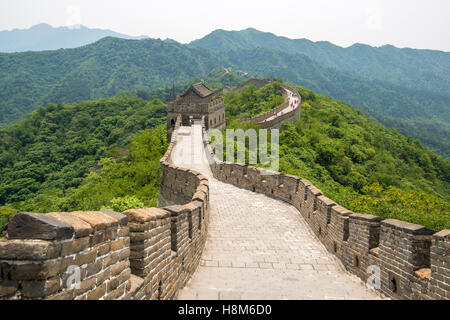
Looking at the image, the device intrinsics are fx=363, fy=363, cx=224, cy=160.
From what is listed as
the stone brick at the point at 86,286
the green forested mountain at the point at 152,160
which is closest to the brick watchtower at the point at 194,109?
the green forested mountain at the point at 152,160

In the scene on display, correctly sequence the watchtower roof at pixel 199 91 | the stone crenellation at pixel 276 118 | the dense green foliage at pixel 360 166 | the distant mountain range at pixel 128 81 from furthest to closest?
the distant mountain range at pixel 128 81
the watchtower roof at pixel 199 91
the stone crenellation at pixel 276 118
the dense green foliage at pixel 360 166

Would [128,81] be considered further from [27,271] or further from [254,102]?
[27,271]

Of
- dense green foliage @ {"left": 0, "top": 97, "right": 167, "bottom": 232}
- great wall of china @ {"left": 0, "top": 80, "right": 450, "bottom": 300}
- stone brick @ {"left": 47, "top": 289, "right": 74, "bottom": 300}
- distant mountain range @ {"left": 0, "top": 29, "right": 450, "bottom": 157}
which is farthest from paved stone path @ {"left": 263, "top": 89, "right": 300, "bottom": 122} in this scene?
distant mountain range @ {"left": 0, "top": 29, "right": 450, "bottom": 157}

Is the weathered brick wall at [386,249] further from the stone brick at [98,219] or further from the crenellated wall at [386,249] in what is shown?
the stone brick at [98,219]

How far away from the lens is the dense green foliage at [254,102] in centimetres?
4538

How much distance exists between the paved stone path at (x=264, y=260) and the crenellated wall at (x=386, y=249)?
0.27m

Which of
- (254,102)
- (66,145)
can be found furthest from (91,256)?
(66,145)

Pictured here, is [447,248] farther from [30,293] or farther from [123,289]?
[30,293]

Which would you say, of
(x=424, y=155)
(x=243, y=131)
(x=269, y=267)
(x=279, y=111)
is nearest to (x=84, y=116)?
(x=279, y=111)

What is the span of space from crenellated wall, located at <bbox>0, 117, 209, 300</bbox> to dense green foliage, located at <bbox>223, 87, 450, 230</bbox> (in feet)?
23.1

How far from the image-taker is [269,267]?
6.70 metres

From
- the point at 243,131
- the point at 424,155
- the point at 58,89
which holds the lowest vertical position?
the point at 424,155

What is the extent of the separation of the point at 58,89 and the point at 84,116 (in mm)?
69634

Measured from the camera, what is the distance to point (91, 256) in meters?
2.77
